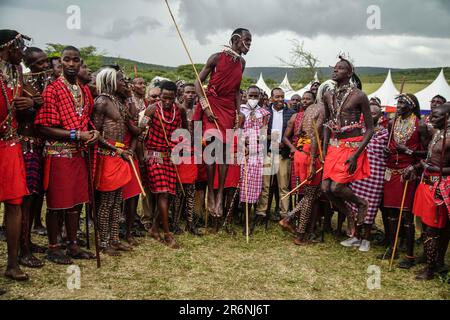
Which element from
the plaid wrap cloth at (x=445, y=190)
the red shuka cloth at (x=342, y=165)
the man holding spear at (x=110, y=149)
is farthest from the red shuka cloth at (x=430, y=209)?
the man holding spear at (x=110, y=149)

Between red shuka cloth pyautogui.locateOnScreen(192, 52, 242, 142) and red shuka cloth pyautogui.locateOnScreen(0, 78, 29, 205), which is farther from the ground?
red shuka cloth pyautogui.locateOnScreen(192, 52, 242, 142)

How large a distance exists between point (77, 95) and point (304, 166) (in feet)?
11.6

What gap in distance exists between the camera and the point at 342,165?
5.79 meters

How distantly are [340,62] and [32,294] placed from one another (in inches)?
189

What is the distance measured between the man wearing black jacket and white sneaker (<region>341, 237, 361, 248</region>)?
1443 mm

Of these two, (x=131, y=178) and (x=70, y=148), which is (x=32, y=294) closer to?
(x=70, y=148)

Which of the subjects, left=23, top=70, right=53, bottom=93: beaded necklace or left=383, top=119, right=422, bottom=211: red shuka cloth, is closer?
left=23, top=70, right=53, bottom=93: beaded necklace

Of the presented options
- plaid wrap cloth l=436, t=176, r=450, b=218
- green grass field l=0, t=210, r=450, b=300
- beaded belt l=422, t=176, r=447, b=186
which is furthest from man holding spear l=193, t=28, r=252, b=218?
plaid wrap cloth l=436, t=176, r=450, b=218

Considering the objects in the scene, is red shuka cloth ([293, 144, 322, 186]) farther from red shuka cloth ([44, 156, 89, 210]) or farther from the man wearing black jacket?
red shuka cloth ([44, 156, 89, 210])

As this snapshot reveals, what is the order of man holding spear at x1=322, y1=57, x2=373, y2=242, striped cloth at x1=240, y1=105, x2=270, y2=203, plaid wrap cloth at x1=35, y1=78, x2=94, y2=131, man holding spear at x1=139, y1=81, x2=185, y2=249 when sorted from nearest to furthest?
1. plaid wrap cloth at x1=35, y1=78, x2=94, y2=131
2. man holding spear at x1=322, y1=57, x2=373, y2=242
3. man holding spear at x1=139, y1=81, x2=185, y2=249
4. striped cloth at x1=240, y1=105, x2=270, y2=203

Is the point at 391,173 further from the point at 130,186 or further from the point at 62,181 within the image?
the point at 62,181

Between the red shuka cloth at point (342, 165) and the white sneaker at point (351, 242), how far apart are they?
3.76ft

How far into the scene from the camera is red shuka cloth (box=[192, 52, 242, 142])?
647 cm
